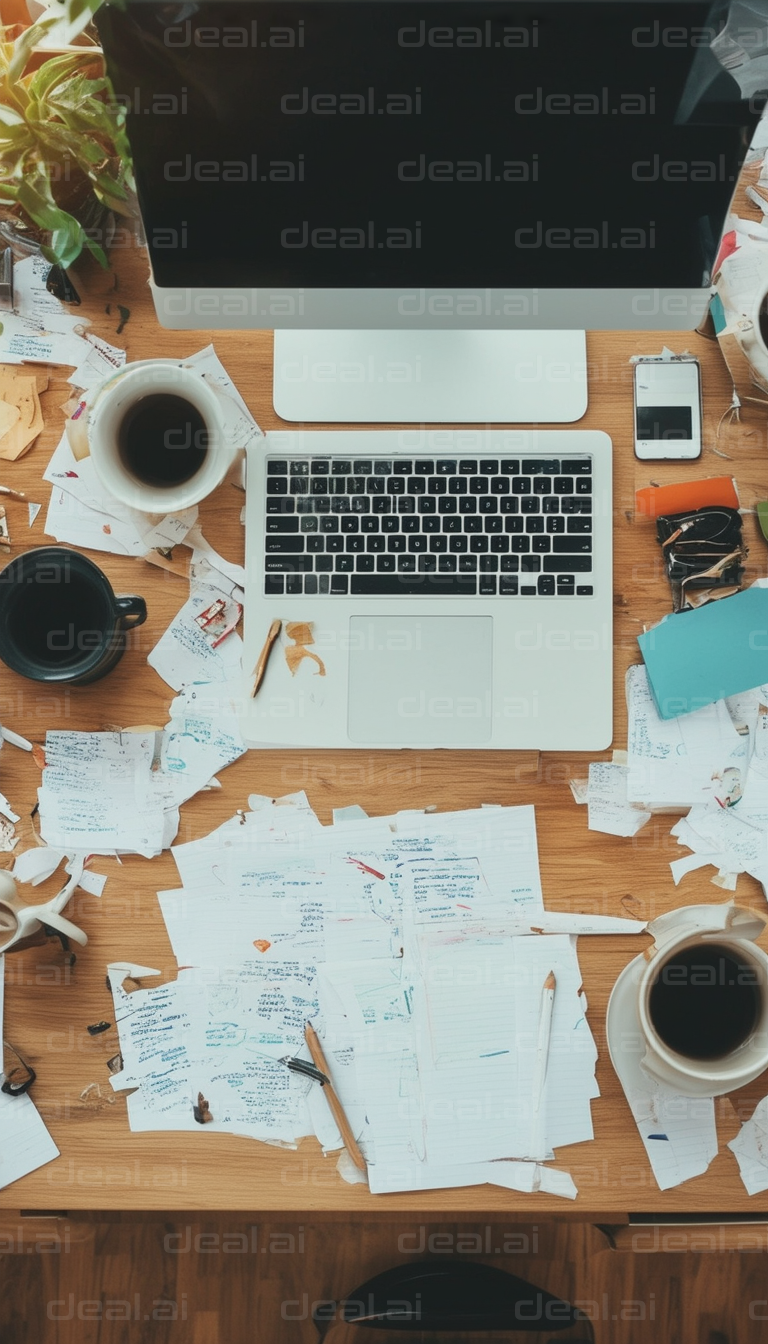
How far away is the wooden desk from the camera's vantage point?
98 centimetres

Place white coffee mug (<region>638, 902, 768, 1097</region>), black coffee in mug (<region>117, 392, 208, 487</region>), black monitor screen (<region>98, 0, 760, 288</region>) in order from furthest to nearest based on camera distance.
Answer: black coffee in mug (<region>117, 392, 208, 487</region>), white coffee mug (<region>638, 902, 768, 1097</region>), black monitor screen (<region>98, 0, 760, 288</region>)

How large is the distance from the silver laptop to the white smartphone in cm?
5

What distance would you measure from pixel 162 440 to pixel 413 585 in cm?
29

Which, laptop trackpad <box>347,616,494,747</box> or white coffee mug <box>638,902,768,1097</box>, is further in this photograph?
laptop trackpad <box>347,616,494,747</box>

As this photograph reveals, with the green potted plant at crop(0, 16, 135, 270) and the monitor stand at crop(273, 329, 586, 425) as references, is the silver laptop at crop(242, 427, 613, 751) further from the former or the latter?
the green potted plant at crop(0, 16, 135, 270)

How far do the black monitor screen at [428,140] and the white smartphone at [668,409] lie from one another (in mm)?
178

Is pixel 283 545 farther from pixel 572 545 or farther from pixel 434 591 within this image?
pixel 572 545

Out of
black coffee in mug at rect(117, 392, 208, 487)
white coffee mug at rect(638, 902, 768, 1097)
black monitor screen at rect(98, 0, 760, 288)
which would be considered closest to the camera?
black monitor screen at rect(98, 0, 760, 288)

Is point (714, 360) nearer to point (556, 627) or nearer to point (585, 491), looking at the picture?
point (585, 491)

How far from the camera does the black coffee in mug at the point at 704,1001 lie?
36.6 inches

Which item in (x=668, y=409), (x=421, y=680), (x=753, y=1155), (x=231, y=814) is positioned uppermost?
(x=668, y=409)

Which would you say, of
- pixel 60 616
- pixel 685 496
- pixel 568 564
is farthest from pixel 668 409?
pixel 60 616

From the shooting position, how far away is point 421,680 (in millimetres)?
1007

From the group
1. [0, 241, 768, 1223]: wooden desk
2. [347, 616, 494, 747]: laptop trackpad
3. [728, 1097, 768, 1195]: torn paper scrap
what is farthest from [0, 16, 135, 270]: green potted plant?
[728, 1097, 768, 1195]: torn paper scrap
